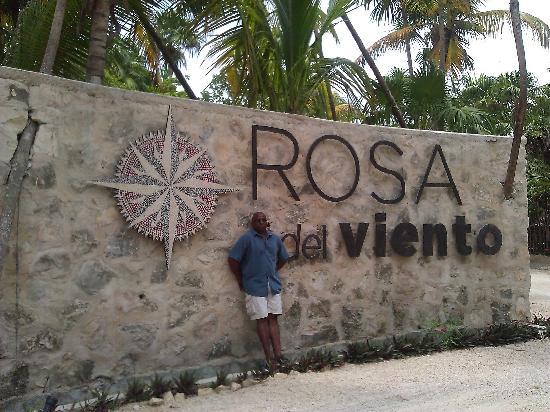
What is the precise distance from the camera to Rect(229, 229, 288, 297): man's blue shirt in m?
4.54

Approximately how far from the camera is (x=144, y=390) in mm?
3883

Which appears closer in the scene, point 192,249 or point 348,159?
point 192,249

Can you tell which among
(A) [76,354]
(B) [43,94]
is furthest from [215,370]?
(B) [43,94]

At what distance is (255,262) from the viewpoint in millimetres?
4539

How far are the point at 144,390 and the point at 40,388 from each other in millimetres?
684

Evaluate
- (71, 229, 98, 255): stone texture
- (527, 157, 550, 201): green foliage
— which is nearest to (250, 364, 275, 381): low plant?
(71, 229, 98, 255): stone texture

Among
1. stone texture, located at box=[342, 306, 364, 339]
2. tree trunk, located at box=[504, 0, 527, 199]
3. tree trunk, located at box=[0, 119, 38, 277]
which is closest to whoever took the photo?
tree trunk, located at box=[0, 119, 38, 277]

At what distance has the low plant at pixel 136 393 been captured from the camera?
3.78m

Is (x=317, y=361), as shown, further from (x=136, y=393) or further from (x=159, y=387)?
(x=136, y=393)

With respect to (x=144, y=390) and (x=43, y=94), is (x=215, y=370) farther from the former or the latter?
(x=43, y=94)

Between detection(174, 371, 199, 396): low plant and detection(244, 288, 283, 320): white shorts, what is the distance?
76 cm

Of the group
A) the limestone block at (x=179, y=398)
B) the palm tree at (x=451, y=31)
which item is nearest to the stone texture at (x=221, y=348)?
the limestone block at (x=179, y=398)

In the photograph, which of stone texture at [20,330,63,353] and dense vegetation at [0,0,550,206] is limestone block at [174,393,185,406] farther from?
dense vegetation at [0,0,550,206]

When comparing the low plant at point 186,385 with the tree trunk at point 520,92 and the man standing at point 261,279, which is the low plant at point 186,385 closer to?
the man standing at point 261,279
